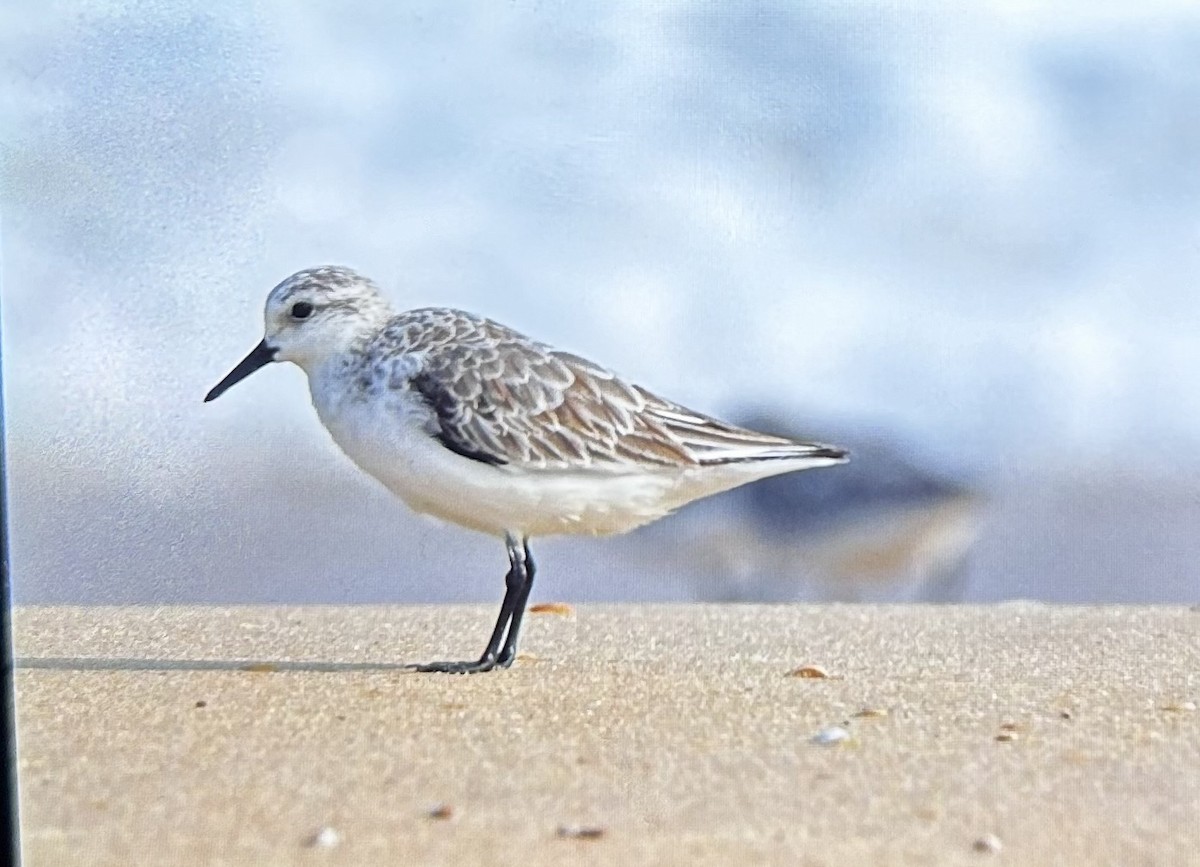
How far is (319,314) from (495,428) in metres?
0.47

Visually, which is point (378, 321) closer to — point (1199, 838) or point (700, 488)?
point (700, 488)

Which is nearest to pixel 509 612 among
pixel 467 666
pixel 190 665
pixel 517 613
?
pixel 517 613

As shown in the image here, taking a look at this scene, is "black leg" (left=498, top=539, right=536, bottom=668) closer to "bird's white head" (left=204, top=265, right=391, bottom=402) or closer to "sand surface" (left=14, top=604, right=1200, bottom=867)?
"sand surface" (left=14, top=604, right=1200, bottom=867)

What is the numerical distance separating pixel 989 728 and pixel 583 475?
99cm

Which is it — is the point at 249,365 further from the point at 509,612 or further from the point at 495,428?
the point at 509,612

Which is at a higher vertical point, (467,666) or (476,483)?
(476,483)

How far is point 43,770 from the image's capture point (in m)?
2.39

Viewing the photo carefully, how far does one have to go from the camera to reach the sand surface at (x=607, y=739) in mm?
2029

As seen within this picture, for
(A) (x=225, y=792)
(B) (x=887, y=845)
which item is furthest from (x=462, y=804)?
(B) (x=887, y=845)

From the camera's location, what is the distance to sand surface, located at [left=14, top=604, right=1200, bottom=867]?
203cm

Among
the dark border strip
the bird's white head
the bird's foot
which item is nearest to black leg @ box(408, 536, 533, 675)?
the bird's foot

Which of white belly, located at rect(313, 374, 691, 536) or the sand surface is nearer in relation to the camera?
the sand surface

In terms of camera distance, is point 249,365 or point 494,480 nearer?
point 494,480

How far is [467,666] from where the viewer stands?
3188 mm
